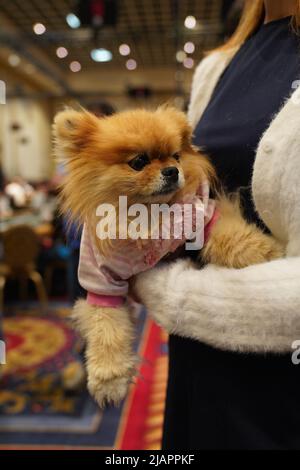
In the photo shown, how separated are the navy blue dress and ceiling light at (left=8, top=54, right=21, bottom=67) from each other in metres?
8.88

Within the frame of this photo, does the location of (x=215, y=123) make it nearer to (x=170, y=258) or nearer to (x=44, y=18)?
(x=170, y=258)

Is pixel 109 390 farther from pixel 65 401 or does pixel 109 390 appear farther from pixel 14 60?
pixel 14 60

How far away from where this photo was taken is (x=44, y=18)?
263 inches

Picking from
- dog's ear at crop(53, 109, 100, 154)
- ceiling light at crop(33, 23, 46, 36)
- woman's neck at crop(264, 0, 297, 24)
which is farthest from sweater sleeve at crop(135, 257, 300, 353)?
ceiling light at crop(33, 23, 46, 36)

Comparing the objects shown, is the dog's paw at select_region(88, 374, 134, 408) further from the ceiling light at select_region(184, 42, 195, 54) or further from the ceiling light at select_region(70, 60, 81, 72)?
the ceiling light at select_region(70, 60, 81, 72)

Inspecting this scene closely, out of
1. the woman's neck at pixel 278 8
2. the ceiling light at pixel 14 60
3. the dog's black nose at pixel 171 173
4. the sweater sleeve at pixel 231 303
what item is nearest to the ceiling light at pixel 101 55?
the ceiling light at pixel 14 60

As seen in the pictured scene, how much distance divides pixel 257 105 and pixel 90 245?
1.48 feet

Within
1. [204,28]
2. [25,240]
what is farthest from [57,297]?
[204,28]

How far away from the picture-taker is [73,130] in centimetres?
87

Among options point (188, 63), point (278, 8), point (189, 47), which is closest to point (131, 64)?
point (188, 63)

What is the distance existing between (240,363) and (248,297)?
14cm

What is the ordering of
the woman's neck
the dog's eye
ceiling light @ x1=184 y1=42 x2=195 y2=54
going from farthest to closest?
ceiling light @ x1=184 y1=42 x2=195 y2=54 < the woman's neck < the dog's eye

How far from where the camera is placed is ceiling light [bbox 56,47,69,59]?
27.2 feet

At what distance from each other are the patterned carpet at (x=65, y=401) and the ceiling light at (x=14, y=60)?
683 cm
